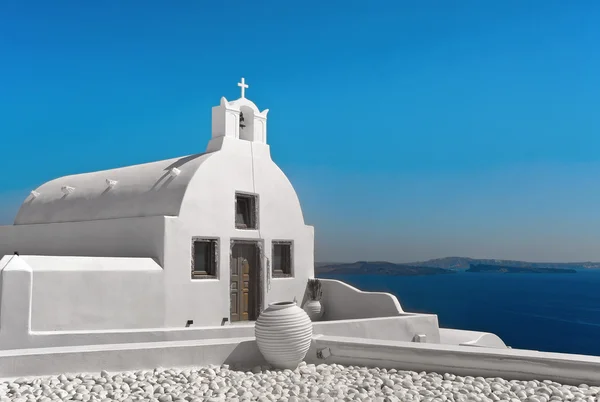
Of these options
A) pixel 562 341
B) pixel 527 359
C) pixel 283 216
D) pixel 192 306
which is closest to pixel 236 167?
pixel 283 216

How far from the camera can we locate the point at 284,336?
8.10m

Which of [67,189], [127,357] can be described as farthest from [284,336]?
[67,189]

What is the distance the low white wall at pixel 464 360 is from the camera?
6945mm

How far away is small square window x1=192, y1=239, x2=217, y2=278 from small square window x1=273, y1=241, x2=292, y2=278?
211cm

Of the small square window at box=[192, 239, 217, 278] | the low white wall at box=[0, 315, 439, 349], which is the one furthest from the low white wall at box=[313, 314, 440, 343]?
the small square window at box=[192, 239, 217, 278]

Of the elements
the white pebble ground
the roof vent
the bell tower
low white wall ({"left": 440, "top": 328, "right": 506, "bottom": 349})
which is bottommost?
low white wall ({"left": 440, "top": 328, "right": 506, "bottom": 349})

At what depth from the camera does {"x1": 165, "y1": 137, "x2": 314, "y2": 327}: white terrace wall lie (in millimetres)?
12875

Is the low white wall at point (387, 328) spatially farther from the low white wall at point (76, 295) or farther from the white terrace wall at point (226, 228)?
the low white wall at point (76, 295)

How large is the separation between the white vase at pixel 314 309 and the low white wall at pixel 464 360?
22.3ft

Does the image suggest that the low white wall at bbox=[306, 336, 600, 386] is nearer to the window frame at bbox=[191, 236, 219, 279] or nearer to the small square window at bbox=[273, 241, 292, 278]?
the window frame at bbox=[191, 236, 219, 279]

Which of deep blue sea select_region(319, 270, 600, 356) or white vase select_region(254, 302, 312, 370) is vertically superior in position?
white vase select_region(254, 302, 312, 370)

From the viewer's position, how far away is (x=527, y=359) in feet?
23.6

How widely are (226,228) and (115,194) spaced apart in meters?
3.20

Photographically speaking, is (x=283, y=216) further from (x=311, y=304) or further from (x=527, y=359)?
(x=527, y=359)
